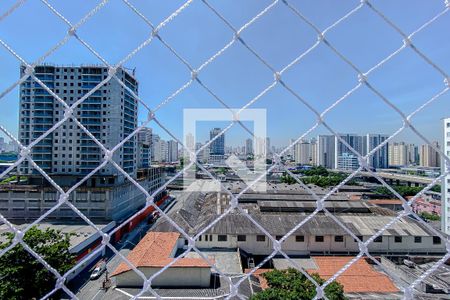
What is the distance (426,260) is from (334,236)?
5.21ft

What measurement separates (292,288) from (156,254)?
7.63 ft

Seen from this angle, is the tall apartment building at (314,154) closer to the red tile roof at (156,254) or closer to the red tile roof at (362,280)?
the red tile roof at (362,280)

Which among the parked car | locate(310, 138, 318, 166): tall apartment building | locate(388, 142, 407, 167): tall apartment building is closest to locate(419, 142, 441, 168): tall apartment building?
locate(388, 142, 407, 167): tall apartment building

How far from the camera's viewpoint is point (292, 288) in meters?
2.60

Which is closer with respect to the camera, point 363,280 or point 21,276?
point 21,276

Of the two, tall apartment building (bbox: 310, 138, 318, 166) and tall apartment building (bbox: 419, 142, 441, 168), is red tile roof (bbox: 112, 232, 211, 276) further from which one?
tall apartment building (bbox: 310, 138, 318, 166)

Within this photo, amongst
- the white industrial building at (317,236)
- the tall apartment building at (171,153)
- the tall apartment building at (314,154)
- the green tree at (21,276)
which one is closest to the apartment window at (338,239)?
the white industrial building at (317,236)

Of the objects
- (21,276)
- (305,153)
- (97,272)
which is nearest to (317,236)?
(97,272)

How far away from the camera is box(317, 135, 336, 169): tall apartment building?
71.6ft

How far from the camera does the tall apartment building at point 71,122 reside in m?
7.66

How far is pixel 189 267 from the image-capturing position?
3795mm

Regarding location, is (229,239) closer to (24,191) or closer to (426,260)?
(426,260)

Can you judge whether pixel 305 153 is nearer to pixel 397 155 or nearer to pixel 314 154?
pixel 314 154

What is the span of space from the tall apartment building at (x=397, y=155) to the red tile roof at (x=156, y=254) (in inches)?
854
